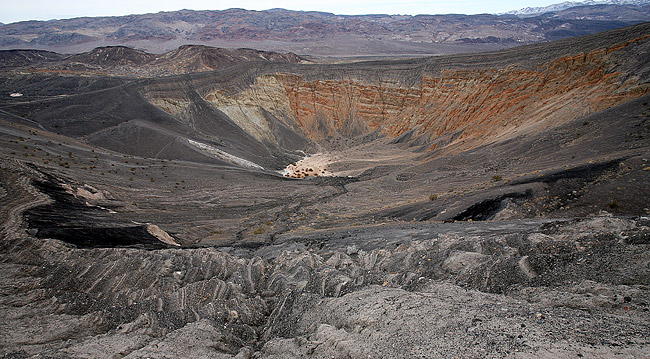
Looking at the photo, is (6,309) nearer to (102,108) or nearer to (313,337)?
(313,337)

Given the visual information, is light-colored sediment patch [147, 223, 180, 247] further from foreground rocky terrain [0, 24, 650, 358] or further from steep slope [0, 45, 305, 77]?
steep slope [0, 45, 305, 77]

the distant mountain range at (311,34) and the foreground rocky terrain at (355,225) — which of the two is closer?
the foreground rocky terrain at (355,225)

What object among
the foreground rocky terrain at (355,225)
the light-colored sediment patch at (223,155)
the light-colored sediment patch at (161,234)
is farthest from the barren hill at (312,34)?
the light-colored sediment patch at (161,234)

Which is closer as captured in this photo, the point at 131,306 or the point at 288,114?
the point at 131,306

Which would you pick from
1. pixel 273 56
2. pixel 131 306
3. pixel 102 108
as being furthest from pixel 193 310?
pixel 273 56

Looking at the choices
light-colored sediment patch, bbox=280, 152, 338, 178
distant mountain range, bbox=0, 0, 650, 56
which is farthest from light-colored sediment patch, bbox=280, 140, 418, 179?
distant mountain range, bbox=0, 0, 650, 56

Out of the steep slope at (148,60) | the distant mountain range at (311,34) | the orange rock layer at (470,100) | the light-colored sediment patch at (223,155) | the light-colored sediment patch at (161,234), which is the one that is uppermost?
the distant mountain range at (311,34)

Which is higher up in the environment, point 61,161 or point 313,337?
point 61,161

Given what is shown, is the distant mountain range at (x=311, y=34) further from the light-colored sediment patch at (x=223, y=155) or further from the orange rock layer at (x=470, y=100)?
the light-colored sediment patch at (x=223, y=155)
